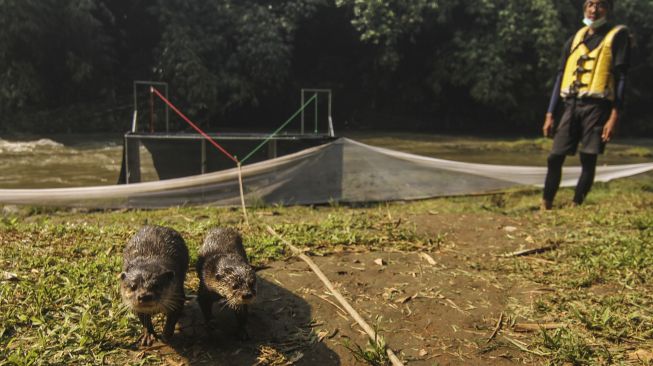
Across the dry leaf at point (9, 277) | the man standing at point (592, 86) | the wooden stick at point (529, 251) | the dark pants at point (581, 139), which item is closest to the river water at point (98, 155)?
the dry leaf at point (9, 277)

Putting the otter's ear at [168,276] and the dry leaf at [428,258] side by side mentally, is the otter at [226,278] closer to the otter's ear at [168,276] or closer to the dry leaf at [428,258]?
the otter's ear at [168,276]

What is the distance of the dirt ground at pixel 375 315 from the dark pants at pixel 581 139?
6.47 feet

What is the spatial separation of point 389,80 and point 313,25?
3.35 m

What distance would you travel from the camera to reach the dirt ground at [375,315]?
263cm

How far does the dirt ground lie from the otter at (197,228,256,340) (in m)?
0.15

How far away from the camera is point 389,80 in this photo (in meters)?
19.1

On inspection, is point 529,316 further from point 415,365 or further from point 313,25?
point 313,25

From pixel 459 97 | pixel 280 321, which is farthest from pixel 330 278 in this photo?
pixel 459 97

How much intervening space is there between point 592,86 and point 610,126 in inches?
17.2

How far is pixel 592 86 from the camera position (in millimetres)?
5309

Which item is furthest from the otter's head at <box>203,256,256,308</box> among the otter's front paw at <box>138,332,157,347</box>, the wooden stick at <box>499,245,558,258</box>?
the wooden stick at <box>499,245,558,258</box>

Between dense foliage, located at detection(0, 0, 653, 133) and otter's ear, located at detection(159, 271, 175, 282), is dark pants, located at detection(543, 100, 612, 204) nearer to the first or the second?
otter's ear, located at detection(159, 271, 175, 282)

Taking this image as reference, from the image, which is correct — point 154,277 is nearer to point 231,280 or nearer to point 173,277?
point 173,277

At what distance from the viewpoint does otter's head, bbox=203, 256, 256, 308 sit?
8.56ft
